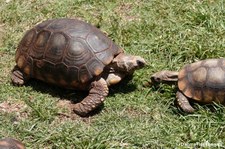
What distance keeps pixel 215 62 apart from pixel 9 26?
3.31m

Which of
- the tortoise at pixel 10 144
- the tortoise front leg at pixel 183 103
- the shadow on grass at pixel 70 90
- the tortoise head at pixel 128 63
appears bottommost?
the tortoise at pixel 10 144

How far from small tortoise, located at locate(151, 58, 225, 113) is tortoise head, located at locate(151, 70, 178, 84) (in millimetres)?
96

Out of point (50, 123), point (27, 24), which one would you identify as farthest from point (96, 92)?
point (27, 24)

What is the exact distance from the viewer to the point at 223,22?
654cm

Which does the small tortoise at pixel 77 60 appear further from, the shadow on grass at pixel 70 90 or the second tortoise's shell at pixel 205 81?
the second tortoise's shell at pixel 205 81

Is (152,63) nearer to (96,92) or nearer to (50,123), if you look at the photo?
(96,92)

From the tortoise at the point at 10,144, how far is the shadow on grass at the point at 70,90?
103 cm

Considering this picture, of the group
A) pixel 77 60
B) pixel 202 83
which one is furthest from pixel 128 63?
pixel 202 83

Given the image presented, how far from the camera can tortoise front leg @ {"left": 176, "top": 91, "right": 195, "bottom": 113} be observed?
5.15 meters

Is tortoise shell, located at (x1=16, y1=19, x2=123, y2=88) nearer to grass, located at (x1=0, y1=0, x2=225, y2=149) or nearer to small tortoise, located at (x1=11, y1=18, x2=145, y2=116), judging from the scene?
small tortoise, located at (x1=11, y1=18, x2=145, y2=116)

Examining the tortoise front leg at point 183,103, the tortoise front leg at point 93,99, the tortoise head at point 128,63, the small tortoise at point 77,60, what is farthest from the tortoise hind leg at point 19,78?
the tortoise front leg at point 183,103

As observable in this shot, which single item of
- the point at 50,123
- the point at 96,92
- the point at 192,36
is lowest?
the point at 50,123

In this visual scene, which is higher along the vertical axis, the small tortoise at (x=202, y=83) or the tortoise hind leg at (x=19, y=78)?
the small tortoise at (x=202, y=83)

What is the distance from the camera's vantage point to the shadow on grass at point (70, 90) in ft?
18.4
